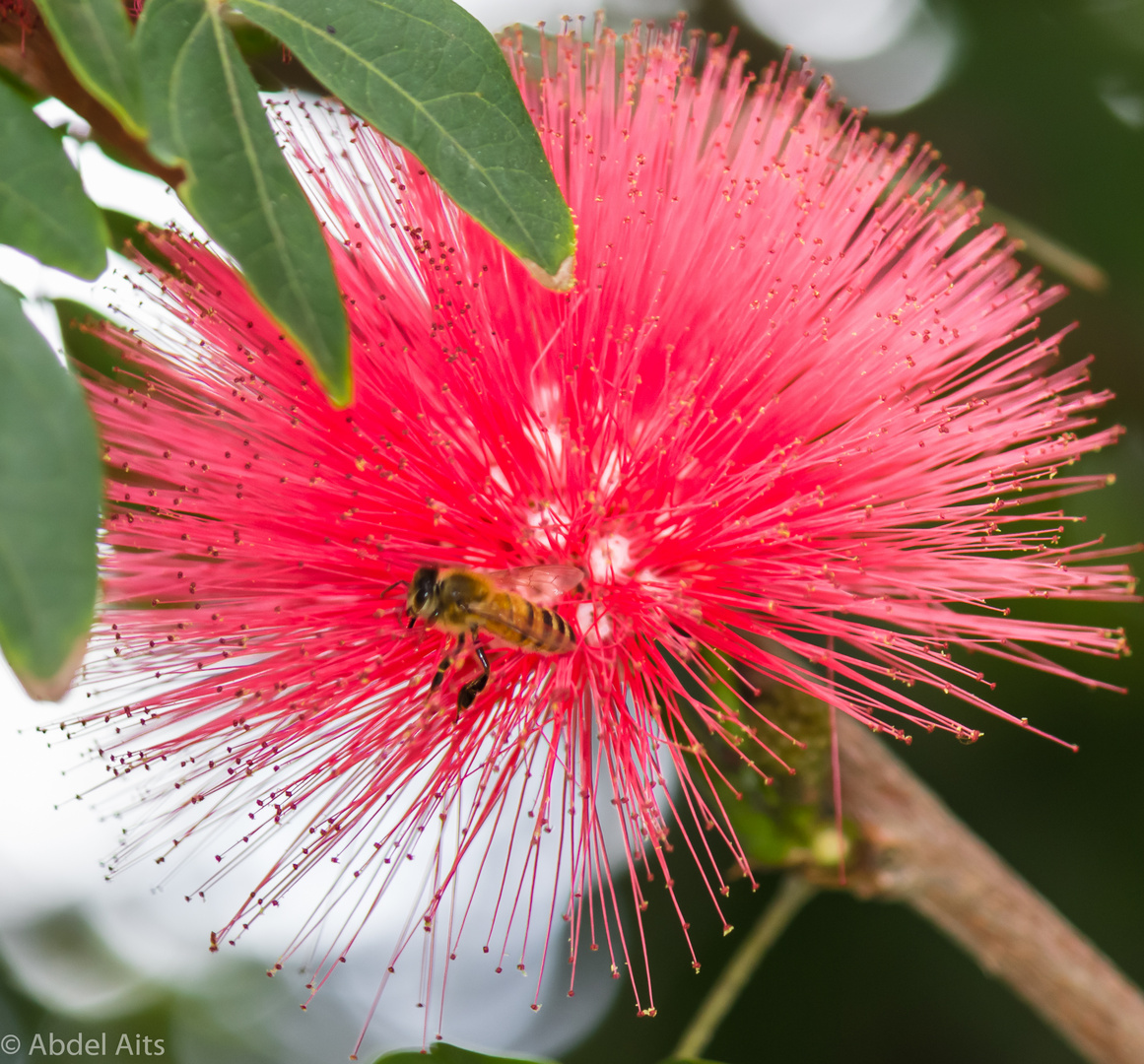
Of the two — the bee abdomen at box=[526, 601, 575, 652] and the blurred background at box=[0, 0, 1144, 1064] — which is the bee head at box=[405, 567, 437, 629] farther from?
the blurred background at box=[0, 0, 1144, 1064]

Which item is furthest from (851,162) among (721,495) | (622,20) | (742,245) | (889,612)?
(622,20)

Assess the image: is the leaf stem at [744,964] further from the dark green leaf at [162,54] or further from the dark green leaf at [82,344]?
the dark green leaf at [162,54]

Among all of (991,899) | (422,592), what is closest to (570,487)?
(422,592)

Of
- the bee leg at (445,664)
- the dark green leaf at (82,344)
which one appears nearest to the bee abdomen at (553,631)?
Answer: the bee leg at (445,664)

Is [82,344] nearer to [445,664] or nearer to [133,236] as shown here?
[133,236]

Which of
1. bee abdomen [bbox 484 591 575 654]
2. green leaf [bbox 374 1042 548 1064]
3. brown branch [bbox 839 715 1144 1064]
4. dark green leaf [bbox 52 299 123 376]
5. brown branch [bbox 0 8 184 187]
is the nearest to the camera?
brown branch [bbox 0 8 184 187]

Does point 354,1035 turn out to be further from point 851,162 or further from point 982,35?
point 982,35

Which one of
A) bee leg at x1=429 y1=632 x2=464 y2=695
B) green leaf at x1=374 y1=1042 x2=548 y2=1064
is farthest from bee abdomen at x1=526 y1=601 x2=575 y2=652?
green leaf at x1=374 y1=1042 x2=548 y2=1064
